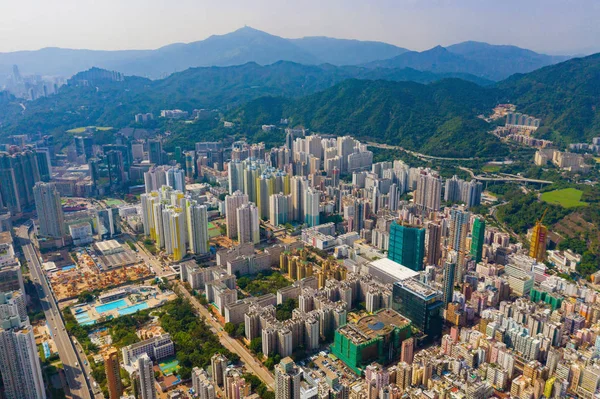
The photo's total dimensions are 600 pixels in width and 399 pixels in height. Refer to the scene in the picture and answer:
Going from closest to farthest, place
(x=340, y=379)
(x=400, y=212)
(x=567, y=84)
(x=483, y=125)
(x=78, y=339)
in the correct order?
(x=340, y=379), (x=78, y=339), (x=400, y=212), (x=483, y=125), (x=567, y=84)

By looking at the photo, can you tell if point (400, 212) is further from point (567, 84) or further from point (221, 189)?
point (567, 84)

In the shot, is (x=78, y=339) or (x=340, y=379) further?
(x=78, y=339)

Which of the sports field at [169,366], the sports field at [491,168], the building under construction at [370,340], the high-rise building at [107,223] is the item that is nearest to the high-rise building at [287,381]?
the building under construction at [370,340]

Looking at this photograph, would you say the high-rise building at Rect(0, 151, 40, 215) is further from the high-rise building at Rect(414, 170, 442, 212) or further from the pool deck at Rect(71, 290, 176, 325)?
the high-rise building at Rect(414, 170, 442, 212)

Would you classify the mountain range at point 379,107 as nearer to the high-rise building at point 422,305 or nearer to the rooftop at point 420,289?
the rooftop at point 420,289

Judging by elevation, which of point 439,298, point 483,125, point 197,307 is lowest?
point 197,307

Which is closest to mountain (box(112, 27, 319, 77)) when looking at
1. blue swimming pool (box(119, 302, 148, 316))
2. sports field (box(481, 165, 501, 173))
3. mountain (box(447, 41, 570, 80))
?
mountain (box(447, 41, 570, 80))

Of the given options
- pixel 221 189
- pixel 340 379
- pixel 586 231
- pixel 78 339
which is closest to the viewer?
pixel 340 379

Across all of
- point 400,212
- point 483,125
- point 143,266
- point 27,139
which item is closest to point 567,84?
point 483,125
